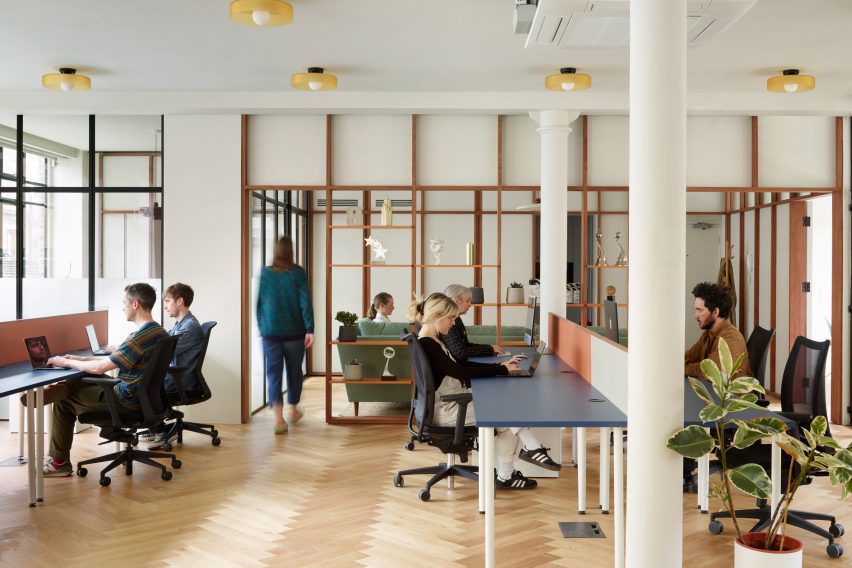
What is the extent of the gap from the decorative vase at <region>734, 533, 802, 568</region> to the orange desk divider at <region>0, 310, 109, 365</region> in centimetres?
479

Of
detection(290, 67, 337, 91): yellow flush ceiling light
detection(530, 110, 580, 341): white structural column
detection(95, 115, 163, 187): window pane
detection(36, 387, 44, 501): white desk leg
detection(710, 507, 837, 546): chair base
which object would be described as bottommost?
detection(710, 507, 837, 546): chair base

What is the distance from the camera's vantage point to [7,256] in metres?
7.14

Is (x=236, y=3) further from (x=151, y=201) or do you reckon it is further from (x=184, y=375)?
(x=151, y=201)

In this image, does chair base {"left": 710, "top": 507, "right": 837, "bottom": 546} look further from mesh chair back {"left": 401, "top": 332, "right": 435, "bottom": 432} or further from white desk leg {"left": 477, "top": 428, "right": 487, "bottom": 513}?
mesh chair back {"left": 401, "top": 332, "right": 435, "bottom": 432}

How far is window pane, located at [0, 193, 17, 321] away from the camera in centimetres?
708

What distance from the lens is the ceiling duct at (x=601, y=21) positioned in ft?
11.9

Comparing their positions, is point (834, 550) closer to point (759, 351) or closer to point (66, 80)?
point (759, 351)

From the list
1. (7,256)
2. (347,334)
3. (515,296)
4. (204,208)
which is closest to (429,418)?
Answer: (347,334)

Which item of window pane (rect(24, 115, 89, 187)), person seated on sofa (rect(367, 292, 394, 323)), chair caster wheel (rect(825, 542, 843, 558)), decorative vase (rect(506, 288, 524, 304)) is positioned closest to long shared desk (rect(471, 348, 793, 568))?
chair caster wheel (rect(825, 542, 843, 558))

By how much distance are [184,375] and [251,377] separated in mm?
1413

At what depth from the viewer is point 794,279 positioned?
8.23m

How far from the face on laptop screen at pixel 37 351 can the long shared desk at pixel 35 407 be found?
0.25 ft

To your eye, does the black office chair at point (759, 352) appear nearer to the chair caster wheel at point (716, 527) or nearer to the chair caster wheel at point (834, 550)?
the chair caster wheel at point (716, 527)

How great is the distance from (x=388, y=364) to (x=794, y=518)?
12.5 ft
